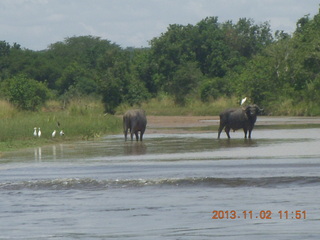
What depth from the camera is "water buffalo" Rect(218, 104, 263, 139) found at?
3247cm

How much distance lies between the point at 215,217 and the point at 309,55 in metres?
45.3

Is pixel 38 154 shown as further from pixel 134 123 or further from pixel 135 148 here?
pixel 134 123

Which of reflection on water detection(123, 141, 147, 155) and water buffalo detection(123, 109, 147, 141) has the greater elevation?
water buffalo detection(123, 109, 147, 141)

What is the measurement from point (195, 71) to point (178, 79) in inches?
76.3

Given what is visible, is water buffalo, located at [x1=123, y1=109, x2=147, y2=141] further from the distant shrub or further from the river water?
the distant shrub

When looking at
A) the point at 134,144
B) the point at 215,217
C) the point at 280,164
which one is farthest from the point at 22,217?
the point at 134,144

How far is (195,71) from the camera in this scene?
6844 centimetres

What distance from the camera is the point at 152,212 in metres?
13.8

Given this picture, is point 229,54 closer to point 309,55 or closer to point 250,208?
point 309,55
